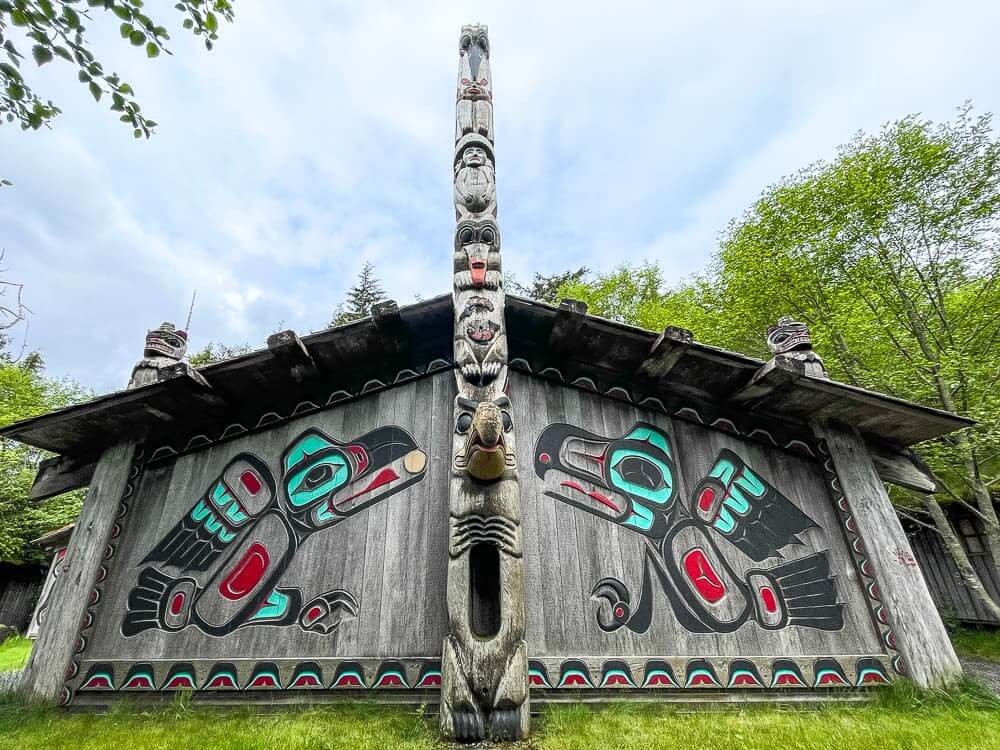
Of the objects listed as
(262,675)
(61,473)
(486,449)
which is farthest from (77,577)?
(486,449)

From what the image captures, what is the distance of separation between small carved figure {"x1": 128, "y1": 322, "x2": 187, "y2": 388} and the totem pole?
2755mm

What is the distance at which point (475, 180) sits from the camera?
570 centimetres

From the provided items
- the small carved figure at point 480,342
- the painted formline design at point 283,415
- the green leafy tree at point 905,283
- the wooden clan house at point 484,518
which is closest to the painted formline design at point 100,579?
the wooden clan house at point 484,518

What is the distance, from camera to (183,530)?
4340 millimetres

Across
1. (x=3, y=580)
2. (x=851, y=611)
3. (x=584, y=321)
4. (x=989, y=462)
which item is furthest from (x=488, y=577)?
(x=3, y=580)

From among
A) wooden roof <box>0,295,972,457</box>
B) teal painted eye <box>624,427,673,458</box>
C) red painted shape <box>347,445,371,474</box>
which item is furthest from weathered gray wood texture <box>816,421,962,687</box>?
red painted shape <box>347,445,371,474</box>

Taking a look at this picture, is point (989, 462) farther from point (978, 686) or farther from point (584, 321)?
point (584, 321)

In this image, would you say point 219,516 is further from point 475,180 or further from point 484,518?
point 475,180

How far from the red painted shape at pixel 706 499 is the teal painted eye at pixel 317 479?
3.26m

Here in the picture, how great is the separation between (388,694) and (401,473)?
171cm

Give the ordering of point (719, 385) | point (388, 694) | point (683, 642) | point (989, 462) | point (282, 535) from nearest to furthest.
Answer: point (388, 694)
point (683, 642)
point (282, 535)
point (719, 385)
point (989, 462)

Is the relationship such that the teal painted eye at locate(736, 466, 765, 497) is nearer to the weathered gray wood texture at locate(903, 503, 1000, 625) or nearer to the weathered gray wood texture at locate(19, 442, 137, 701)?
the weathered gray wood texture at locate(19, 442, 137, 701)

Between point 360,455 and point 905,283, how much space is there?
9.83 meters

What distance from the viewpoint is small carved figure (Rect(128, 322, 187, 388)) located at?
174 inches
